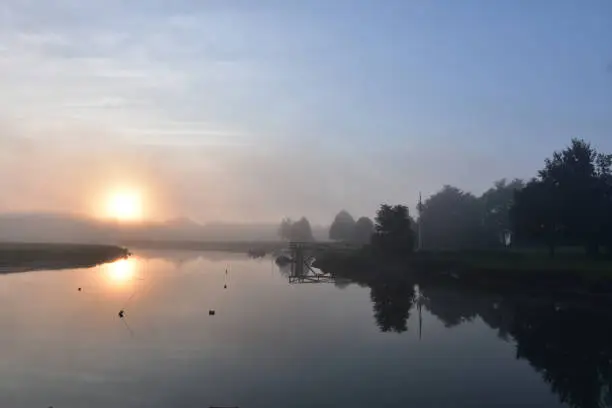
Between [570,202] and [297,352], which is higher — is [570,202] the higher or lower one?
the higher one

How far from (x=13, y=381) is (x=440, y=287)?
5233cm

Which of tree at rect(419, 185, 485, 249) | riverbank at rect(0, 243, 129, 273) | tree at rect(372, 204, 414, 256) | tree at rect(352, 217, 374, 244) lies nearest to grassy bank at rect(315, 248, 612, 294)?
tree at rect(372, 204, 414, 256)

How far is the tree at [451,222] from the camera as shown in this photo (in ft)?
380

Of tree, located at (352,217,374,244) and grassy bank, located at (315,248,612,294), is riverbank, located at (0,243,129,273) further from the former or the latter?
tree, located at (352,217,374,244)

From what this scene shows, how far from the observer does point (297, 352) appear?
3531 centimetres

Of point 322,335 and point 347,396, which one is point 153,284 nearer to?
point 322,335

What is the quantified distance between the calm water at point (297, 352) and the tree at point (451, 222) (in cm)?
5368

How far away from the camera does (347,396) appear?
26266 mm

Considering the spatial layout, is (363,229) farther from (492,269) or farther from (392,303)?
(392,303)

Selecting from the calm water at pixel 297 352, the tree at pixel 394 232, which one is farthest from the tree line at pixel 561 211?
the calm water at pixel 297 352

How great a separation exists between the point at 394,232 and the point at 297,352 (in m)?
52.2

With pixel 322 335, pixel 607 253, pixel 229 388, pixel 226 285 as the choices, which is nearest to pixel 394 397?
→ pixel 229 388

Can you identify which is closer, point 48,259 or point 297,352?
point 297,352

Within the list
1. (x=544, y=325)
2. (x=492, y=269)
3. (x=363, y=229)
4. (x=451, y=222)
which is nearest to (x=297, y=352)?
(x=544, y=325)
